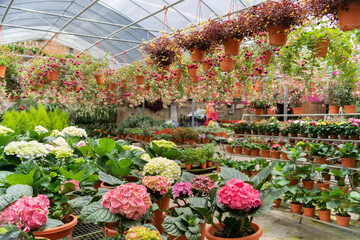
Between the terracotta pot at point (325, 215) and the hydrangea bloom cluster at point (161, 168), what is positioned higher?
the hydrangea bloom cluster at point (161, 168)

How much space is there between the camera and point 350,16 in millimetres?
2117

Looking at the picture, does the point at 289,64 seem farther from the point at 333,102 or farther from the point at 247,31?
the point at 333,102

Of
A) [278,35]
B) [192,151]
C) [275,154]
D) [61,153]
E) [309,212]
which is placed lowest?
[309,212]

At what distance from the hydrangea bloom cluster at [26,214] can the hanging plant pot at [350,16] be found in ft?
8.06

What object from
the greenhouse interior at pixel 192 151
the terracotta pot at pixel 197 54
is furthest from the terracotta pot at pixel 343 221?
the terracotta pot at pixel 197 54

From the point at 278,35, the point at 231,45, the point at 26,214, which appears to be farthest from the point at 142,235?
the point at 231,45

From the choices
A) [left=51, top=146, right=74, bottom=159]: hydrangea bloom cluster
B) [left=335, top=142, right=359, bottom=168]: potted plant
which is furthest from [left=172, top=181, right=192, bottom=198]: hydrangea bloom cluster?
[left=335, top=142, right=359, bottom=168]: potted plant

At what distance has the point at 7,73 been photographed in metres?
5.79

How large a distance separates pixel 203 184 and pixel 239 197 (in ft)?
1.22

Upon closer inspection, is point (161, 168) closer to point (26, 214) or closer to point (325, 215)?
point (26, 214)

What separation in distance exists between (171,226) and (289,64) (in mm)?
2639

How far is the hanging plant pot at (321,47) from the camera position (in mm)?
2842

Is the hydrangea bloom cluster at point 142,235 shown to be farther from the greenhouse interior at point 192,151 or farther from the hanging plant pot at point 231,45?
the hanging plant pot at point 231,45

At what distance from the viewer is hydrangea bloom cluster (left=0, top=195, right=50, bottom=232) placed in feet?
3.29
